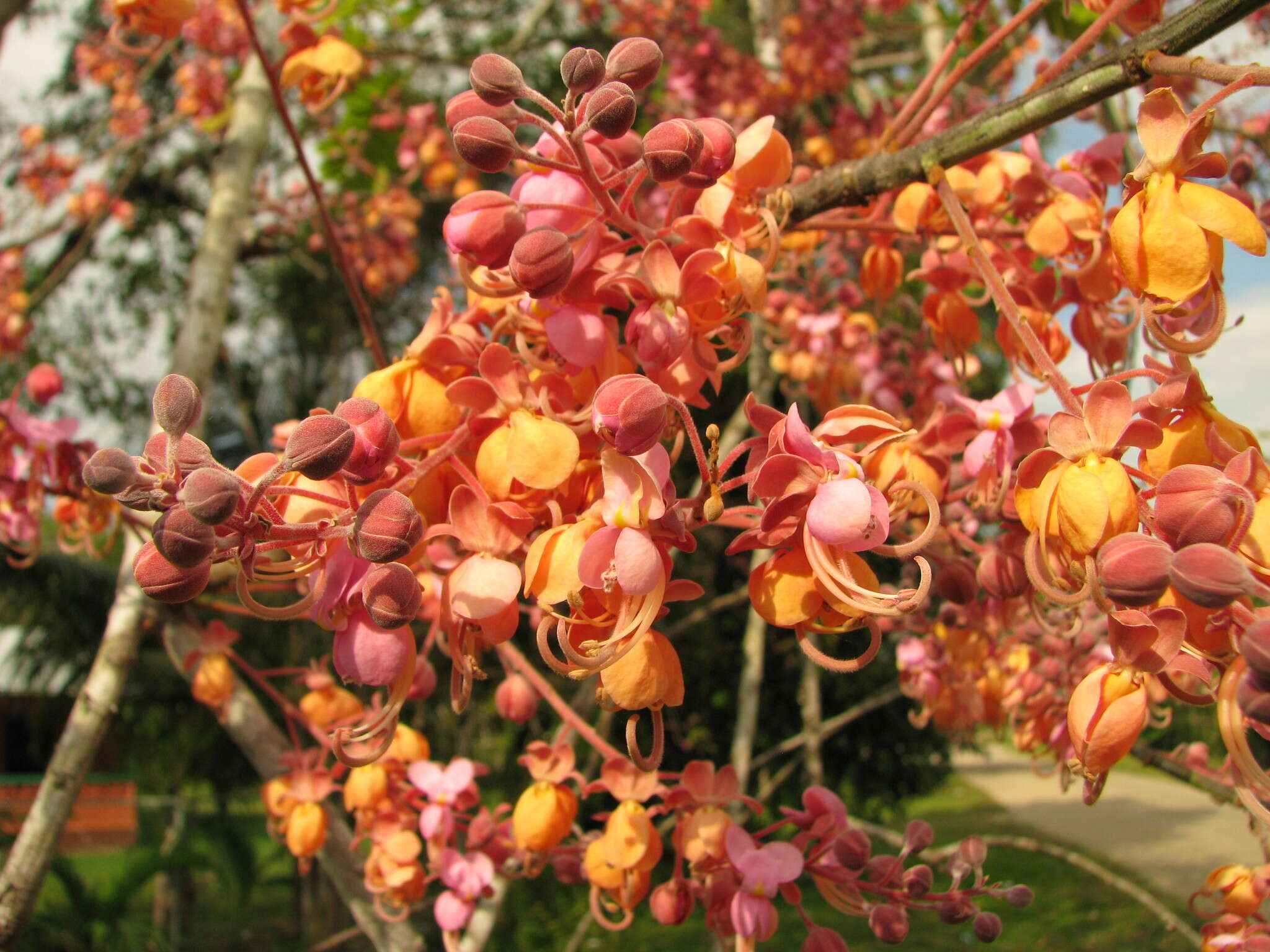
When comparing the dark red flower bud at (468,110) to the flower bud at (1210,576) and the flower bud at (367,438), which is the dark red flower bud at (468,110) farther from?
the flower bud at (1210,576)

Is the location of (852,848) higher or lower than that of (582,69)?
lower

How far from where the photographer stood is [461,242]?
52 cm

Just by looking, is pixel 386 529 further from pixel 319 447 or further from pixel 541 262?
pixel 541 262

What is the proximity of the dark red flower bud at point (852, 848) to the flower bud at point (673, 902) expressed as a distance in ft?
0.44

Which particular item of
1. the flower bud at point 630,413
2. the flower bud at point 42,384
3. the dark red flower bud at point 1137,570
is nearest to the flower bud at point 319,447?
the flower bud at point 630,413

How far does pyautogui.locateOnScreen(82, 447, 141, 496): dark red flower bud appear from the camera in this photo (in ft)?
1.21

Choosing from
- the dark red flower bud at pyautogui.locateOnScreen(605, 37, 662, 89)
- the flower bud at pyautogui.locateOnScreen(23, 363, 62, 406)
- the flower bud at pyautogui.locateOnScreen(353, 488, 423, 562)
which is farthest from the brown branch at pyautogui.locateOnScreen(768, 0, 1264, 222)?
the flower bud at pyautogui.locateOnScreen(23, 363, 62, 406)

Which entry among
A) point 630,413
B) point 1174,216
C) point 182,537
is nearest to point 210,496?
point 182,537

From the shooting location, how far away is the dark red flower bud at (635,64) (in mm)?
527

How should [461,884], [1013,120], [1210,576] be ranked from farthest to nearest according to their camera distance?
[461,884] < [1013,120] < [1210,576]

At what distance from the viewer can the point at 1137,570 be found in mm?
390

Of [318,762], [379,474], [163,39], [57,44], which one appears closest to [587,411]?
[379,474]

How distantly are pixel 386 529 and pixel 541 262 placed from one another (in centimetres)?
17

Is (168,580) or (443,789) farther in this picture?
(443,789)
